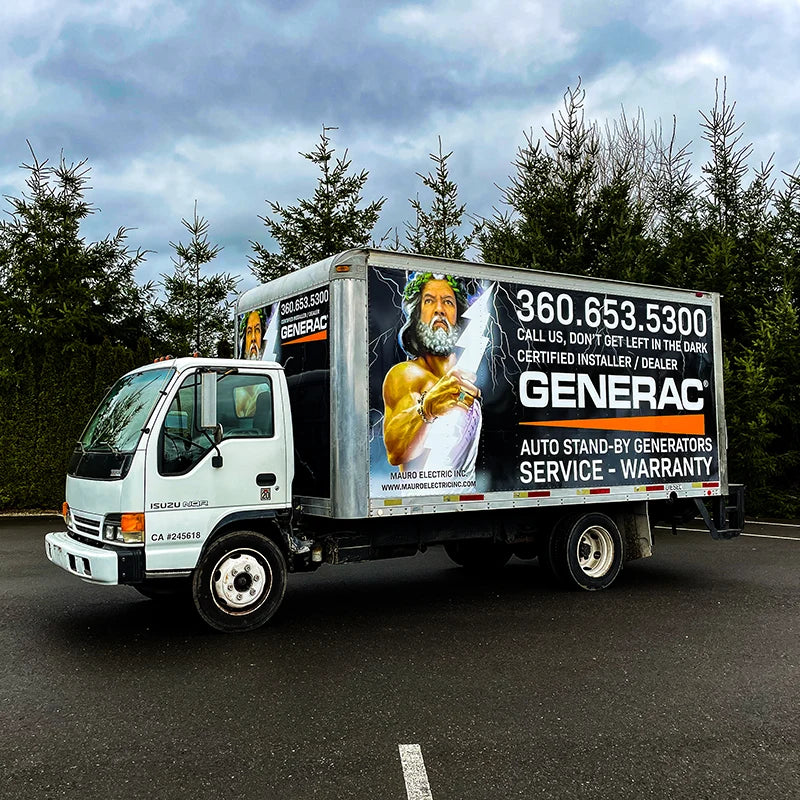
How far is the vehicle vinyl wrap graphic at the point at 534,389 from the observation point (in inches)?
285

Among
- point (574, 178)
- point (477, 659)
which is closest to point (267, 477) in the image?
point (477, 659)

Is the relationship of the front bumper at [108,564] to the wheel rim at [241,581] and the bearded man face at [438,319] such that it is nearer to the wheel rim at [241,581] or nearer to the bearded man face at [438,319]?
the wheel rim at [241,581]

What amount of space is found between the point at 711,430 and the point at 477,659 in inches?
189

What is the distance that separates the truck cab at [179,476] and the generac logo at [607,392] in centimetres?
259

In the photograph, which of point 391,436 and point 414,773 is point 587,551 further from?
point 414,773

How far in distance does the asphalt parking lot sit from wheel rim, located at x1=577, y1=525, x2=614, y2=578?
404mm

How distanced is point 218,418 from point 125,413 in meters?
0.87

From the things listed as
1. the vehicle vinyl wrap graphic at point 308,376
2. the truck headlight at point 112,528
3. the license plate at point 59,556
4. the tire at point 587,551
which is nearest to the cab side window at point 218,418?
the vehicle vinyl wrap graphic at point 308,376

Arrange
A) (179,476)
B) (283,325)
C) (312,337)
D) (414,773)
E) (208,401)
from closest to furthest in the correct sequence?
(414,773)
(208,401)
(179,476)
(312,337)
(283,325)

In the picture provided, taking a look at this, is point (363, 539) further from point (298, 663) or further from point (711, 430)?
point (711, 430)

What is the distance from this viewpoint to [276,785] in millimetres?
3938

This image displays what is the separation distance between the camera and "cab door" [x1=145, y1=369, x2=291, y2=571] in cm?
646

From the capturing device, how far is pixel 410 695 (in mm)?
5266

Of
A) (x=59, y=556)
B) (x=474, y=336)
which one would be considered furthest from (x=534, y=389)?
(x=59, y=556)
